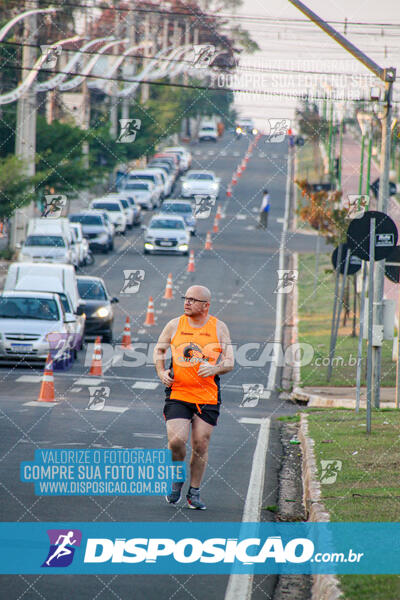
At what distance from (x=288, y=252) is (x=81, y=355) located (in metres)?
26.7

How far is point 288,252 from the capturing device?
167ft

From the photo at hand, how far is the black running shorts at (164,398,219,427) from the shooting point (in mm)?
9938

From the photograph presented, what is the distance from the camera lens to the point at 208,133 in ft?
340

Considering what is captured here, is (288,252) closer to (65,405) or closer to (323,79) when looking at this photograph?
(323,79)

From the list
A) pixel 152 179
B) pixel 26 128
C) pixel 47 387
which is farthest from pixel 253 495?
pixel 152 179

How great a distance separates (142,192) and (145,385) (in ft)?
137

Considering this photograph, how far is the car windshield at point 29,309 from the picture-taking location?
2323 centimetres

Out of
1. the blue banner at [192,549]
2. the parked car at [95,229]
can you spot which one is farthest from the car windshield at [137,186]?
the blue banner at [192,549]

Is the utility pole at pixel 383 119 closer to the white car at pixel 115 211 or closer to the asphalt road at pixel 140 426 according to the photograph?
the asphalt road at pixel 140 426

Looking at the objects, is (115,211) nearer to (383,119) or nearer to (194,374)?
(383,119)

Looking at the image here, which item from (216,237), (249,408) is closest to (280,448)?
(249,408)

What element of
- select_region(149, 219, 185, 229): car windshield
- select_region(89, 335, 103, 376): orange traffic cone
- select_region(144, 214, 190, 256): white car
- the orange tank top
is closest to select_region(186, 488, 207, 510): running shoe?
the orange tank top

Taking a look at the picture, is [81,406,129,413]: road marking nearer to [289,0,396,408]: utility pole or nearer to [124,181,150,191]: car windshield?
[289,0,396,408]: utility pole

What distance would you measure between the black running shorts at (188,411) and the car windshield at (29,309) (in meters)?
13.5
